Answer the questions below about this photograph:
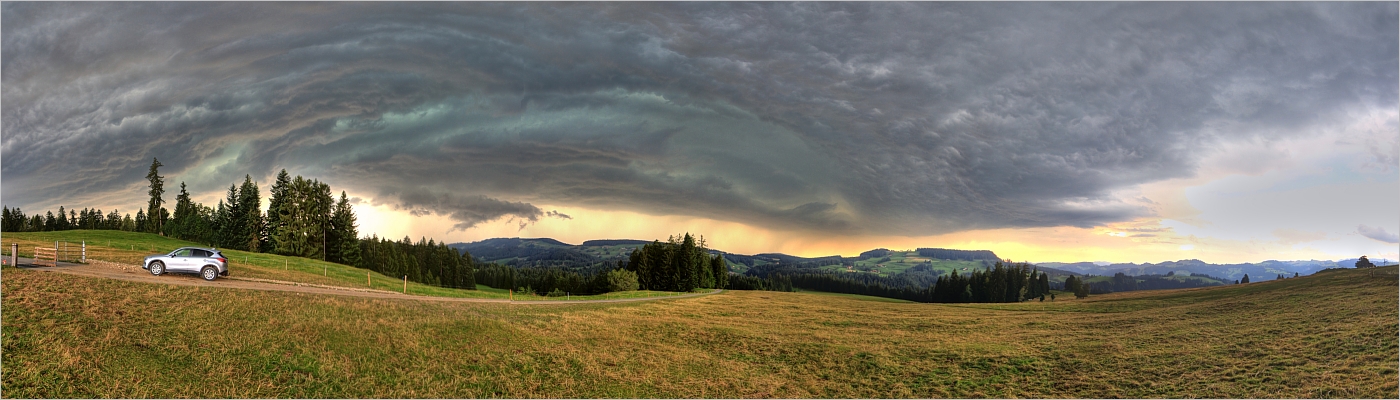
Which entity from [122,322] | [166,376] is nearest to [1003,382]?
[166,376]

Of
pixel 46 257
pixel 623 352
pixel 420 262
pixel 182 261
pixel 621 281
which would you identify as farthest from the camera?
pixel 420 262

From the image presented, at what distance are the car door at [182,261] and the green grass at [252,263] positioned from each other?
6941 millimetres

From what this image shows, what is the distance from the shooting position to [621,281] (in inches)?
3474

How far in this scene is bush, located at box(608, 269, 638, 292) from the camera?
8781 cm

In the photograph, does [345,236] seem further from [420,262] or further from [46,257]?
[46,257]

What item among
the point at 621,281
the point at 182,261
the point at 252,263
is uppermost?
the point at 182,261

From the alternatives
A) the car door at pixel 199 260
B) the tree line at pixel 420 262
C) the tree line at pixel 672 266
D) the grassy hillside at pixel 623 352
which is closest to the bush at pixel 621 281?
the tree line at pixel 672 266

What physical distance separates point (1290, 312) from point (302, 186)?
111 metres

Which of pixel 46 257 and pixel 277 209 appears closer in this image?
pixel 46 257

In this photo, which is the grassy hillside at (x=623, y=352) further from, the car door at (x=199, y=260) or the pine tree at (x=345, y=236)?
the pine tree at (x=345, y=236)

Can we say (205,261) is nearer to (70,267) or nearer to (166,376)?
(70,267)

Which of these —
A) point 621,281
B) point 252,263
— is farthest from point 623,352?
point 621,281

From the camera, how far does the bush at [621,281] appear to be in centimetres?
8781

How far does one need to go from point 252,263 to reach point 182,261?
26536 mm
